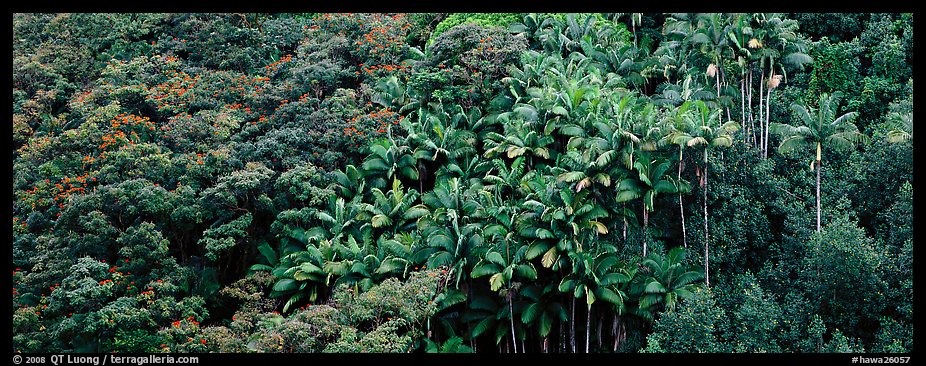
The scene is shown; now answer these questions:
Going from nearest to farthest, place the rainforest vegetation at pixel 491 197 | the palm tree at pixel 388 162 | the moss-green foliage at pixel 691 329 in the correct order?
the moss-green foliage at pixel 691 329, the rainforest vegetation at pixel 491 197, the palm tree at pixel 388 162

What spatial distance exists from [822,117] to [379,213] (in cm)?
1201

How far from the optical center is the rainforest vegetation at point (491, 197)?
21.7 m

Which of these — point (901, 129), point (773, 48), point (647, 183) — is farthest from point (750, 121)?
point (647, 183)

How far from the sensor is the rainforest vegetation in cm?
2173

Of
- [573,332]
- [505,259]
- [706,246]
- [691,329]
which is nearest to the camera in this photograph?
[691,329]

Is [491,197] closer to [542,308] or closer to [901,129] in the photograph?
[542,308]

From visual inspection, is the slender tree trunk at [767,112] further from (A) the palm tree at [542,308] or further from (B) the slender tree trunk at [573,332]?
(A) the palm tree at [542,308]

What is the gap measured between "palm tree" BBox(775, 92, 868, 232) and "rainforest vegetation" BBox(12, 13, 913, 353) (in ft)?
0.21

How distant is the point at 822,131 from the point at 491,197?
8.75 m

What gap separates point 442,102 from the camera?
2792cm

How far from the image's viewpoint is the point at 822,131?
76.3 feet

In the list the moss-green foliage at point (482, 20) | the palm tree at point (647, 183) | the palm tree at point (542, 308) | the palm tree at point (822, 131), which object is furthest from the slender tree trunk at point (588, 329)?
the moss-green foliage at point (482, 20)

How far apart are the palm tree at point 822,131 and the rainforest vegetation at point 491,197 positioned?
64mm

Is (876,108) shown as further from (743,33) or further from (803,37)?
(743,33)
